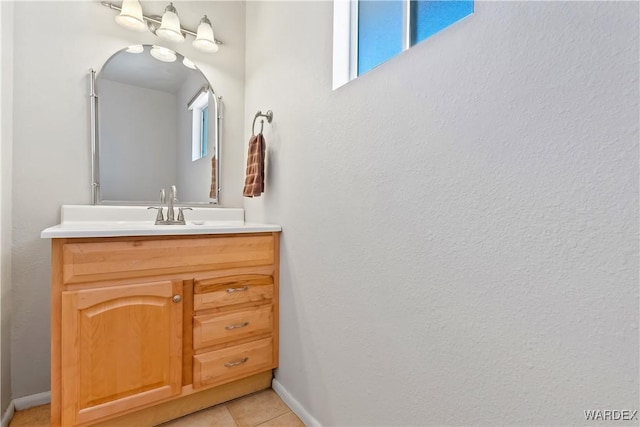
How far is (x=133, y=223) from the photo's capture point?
165 centimetres

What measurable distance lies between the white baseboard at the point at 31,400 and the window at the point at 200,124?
4.85ft

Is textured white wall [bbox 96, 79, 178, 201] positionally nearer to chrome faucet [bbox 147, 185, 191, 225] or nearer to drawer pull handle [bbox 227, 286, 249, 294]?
chrome faucet [bbox 147, 185, 191, 225]

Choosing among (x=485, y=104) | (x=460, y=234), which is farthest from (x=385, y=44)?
(x=460, y=234)

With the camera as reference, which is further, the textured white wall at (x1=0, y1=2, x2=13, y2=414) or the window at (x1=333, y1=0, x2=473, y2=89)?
the textured white wall at (x1=0, y1=2, x2=13, y2=414)

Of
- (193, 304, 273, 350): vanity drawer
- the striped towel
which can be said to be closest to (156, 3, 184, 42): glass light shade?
the striped towel

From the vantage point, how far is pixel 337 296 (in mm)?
1192

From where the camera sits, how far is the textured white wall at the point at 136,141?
1665 mm

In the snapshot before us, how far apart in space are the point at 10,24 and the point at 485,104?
2059mm

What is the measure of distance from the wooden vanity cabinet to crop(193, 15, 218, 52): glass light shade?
129cm

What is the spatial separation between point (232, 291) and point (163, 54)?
1.51 meters

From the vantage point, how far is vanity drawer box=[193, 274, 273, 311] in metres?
1.35

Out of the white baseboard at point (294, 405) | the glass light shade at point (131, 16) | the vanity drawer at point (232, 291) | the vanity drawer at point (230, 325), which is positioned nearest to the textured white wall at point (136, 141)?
the glass light shade at point (131, 16)

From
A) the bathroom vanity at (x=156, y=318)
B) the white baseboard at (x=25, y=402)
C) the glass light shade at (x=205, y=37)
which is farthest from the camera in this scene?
the glass light shade at (x=205, y=37)

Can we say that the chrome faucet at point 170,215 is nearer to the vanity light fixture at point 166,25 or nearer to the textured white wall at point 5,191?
the textured white wall at point 5,191
